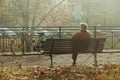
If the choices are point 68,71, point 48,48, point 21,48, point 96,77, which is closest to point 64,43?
point 48,48

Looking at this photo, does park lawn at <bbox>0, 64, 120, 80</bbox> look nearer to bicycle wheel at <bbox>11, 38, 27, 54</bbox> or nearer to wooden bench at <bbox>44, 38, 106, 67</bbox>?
wooden bench at <bbox>44, 38, 106, 67</bbox>

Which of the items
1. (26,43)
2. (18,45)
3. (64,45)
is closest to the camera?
(64,45)

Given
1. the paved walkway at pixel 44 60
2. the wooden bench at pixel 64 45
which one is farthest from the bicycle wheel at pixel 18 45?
the wooden bench at pixel 64 45

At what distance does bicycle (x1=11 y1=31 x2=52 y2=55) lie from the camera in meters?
16.6

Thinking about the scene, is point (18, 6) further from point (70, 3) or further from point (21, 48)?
point (21, 48)

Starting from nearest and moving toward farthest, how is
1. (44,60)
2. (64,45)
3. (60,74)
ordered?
1. (60,74)
2. (64,45)
3. (44,60)

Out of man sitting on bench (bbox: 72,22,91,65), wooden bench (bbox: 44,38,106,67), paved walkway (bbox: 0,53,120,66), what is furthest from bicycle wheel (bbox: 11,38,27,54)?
wooden bench (bbox: 44,38,106,67)

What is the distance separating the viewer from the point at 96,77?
8.38 m

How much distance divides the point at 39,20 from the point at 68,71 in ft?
45.5

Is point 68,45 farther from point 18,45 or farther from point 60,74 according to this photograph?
point 18,45

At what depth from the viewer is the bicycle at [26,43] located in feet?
54.6

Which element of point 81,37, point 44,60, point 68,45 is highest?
point 81,37

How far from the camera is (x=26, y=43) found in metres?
17.7

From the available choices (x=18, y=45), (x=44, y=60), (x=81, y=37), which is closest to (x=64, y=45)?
(x=81, y=37)
